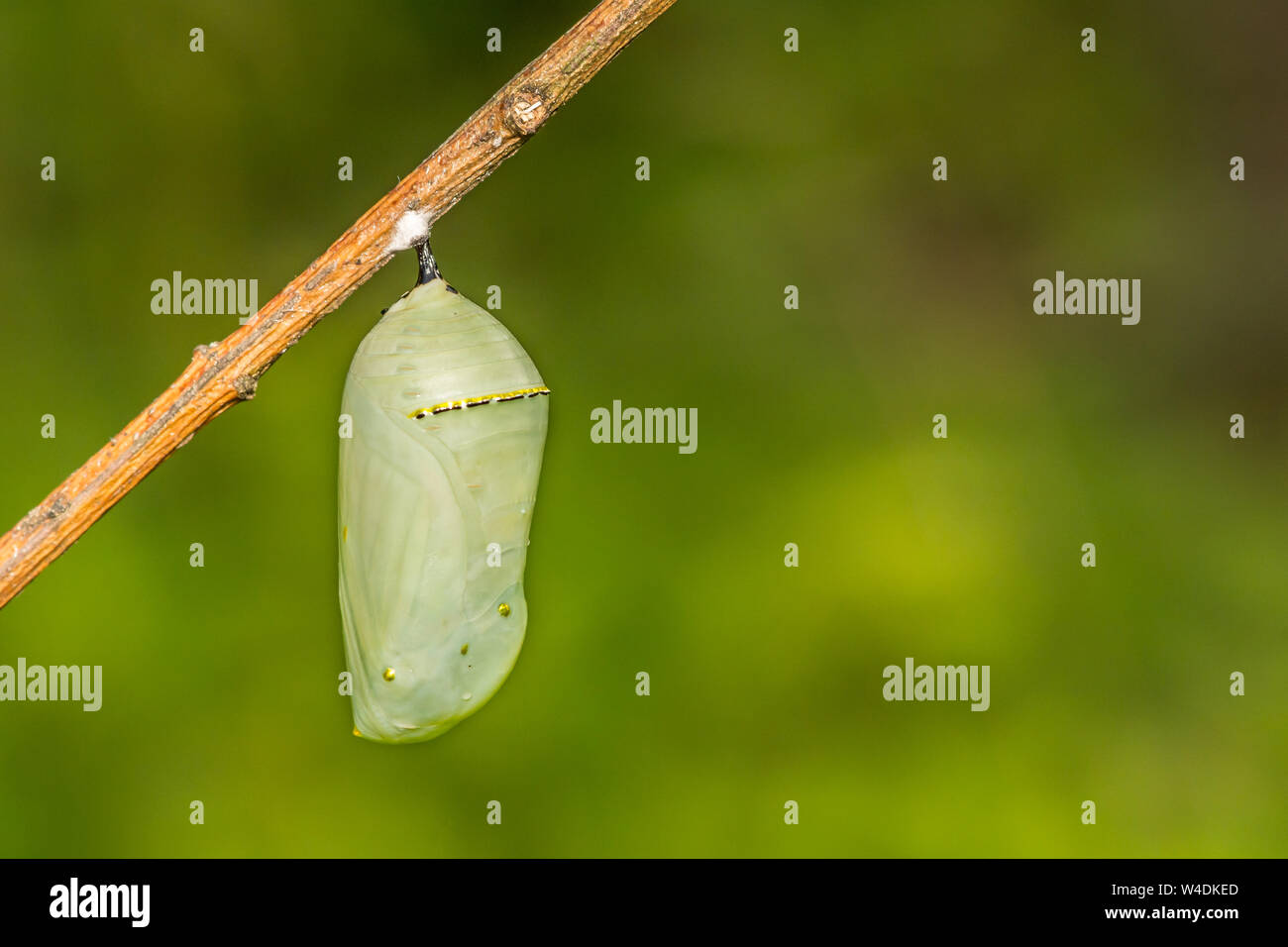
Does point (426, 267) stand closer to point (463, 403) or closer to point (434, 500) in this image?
point (463, 403)

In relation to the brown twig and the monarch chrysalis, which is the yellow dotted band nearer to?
the monarch chrysalis

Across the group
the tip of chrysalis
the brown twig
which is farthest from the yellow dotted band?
the brown twig

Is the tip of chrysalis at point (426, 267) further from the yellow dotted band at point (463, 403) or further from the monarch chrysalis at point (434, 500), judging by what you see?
the yellow dotted band at point (463, 403)

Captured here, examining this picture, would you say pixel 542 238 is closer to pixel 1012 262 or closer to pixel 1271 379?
pixel 1012 262

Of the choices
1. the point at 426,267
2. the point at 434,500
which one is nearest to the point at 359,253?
the point at 426,267

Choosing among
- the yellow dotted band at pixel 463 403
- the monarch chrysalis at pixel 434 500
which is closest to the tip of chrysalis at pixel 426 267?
the monarch chrysalis at pixel 434 500

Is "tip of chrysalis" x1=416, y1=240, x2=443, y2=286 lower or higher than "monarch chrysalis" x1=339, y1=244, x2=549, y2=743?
higher

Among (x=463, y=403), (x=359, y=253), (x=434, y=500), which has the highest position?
(x=359, y=253)
